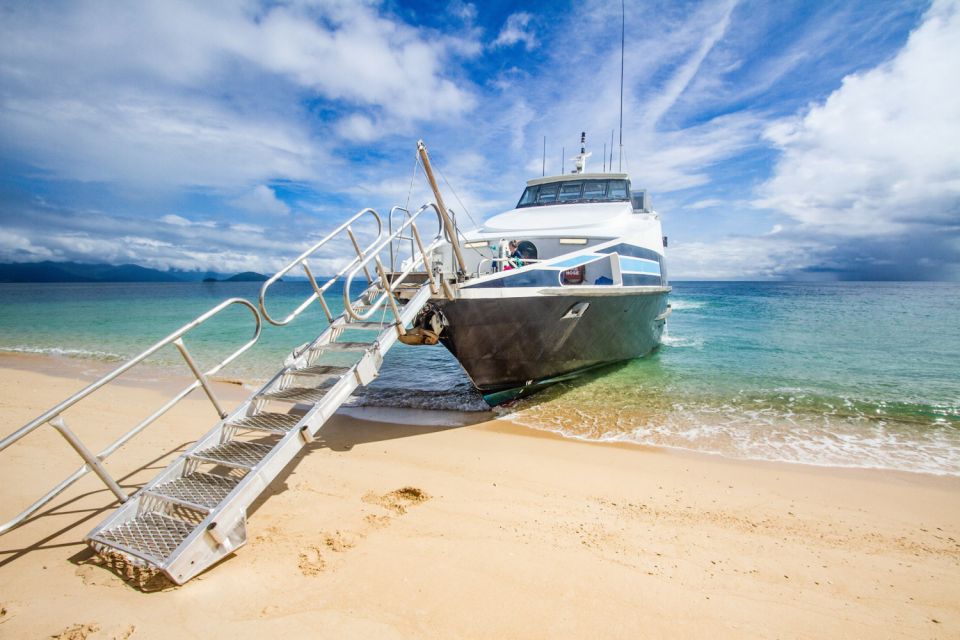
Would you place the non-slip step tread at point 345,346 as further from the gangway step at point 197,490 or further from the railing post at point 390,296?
the gangway step at point 197,490

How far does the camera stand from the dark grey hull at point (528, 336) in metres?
5.90

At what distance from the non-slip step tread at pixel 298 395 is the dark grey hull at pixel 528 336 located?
6.75 ft

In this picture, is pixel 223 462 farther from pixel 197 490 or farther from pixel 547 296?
pixel 547 296

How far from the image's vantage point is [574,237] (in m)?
7.30

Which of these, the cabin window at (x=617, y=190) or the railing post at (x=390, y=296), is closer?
the railing post at (x=390, y=296)

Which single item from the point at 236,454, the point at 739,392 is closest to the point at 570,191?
the point at 739,392

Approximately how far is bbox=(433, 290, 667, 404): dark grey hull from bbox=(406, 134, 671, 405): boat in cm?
2

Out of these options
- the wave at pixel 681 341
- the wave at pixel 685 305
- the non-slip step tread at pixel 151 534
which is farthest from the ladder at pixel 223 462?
the wave at pixel 685 305

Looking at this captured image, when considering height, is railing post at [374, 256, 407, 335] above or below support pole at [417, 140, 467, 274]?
below

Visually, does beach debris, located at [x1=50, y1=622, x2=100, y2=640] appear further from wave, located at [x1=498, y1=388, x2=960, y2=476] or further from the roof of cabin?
the roof of cabin

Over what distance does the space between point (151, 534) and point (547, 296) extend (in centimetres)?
499

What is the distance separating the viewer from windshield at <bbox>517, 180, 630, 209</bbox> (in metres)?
10.4

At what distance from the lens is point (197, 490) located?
3.19 metres

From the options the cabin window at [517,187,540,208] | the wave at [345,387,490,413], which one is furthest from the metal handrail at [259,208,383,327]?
the cabin window at [517,187,540,208]
